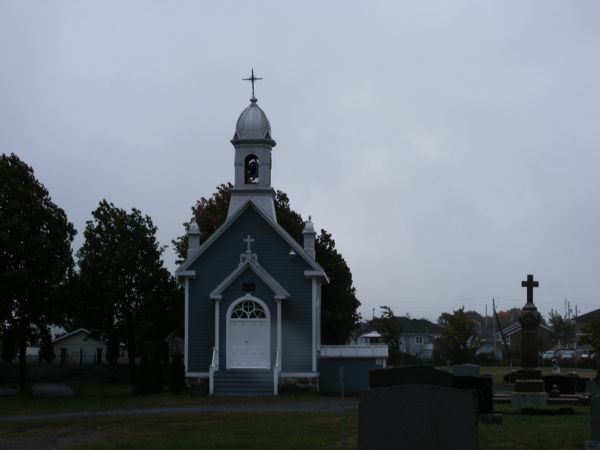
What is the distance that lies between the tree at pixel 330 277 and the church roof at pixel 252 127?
446 inches

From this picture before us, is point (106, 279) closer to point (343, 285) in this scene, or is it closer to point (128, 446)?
point (343, 285)

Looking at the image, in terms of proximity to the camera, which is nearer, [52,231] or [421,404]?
[421,404]

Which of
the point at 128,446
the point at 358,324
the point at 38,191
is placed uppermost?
the point at 38,191

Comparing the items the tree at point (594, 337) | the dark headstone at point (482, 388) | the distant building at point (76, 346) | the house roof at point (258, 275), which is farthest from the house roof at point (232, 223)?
the distant building at point (76, 346)

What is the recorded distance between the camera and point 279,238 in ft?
128

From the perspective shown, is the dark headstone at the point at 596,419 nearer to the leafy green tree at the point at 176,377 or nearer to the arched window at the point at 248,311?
the arched window at the point at 248,311

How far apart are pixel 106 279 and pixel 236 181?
924 centimetres

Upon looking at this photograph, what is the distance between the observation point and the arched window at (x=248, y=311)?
3828 cm

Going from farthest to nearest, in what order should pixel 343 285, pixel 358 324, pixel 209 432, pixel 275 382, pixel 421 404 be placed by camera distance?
pixel 358 324, pixel 343 285, pixel 275 382, pixel 209 432, pixel 421 404

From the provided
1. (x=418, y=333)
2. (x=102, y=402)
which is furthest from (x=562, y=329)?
(x=102, y=402)

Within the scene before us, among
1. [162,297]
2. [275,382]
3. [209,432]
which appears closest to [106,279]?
[162,297]

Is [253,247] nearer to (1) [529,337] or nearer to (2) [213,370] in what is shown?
(2) [213,370]

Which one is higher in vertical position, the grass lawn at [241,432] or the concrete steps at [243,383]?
the concrete steps at [243,383]

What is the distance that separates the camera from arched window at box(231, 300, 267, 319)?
126 feet
